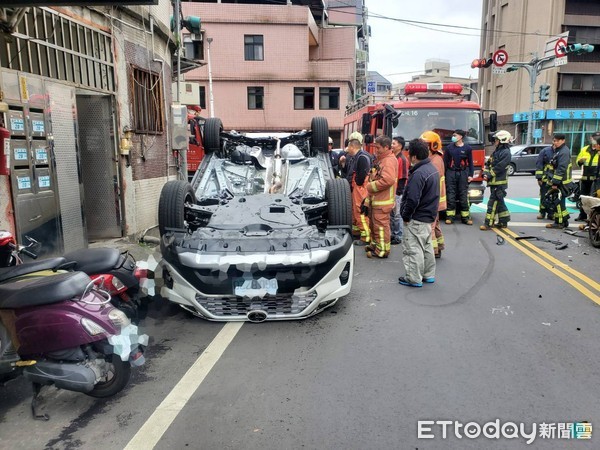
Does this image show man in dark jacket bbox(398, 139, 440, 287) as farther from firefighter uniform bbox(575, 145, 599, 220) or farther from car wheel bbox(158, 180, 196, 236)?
firefighter uniform bbox(575, 145, 599, 220)

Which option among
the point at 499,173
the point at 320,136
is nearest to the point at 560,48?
the point at 499,173

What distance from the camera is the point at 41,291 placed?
116 inches

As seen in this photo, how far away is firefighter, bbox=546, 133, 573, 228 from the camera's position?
9.62 metres

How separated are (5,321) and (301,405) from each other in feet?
6.51

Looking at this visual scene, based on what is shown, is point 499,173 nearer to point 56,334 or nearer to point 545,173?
point 545,173

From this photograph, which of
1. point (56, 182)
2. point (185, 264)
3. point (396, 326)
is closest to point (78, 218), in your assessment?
point (56, 182)

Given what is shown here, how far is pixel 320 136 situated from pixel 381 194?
124cm

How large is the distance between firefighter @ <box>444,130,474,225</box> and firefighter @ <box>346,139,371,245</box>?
2590 mm

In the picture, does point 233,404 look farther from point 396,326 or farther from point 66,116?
point 66,116

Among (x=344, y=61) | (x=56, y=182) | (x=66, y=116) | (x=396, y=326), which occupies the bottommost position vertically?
(x=396, y=326)

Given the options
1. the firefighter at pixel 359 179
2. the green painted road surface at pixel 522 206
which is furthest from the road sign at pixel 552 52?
the firefighter at pixel 359 179

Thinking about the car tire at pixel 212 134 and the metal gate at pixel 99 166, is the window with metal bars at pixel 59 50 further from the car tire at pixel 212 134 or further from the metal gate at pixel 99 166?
the car tire at pixel 212 134

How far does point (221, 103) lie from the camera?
33.3 metres

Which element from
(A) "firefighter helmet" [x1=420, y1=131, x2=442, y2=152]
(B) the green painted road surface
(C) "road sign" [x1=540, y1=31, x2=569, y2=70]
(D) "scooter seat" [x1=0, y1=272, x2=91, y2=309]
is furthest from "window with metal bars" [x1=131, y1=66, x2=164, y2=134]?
(C) "road sign" [x1=540, y1=31, x2=569, y2=70]
